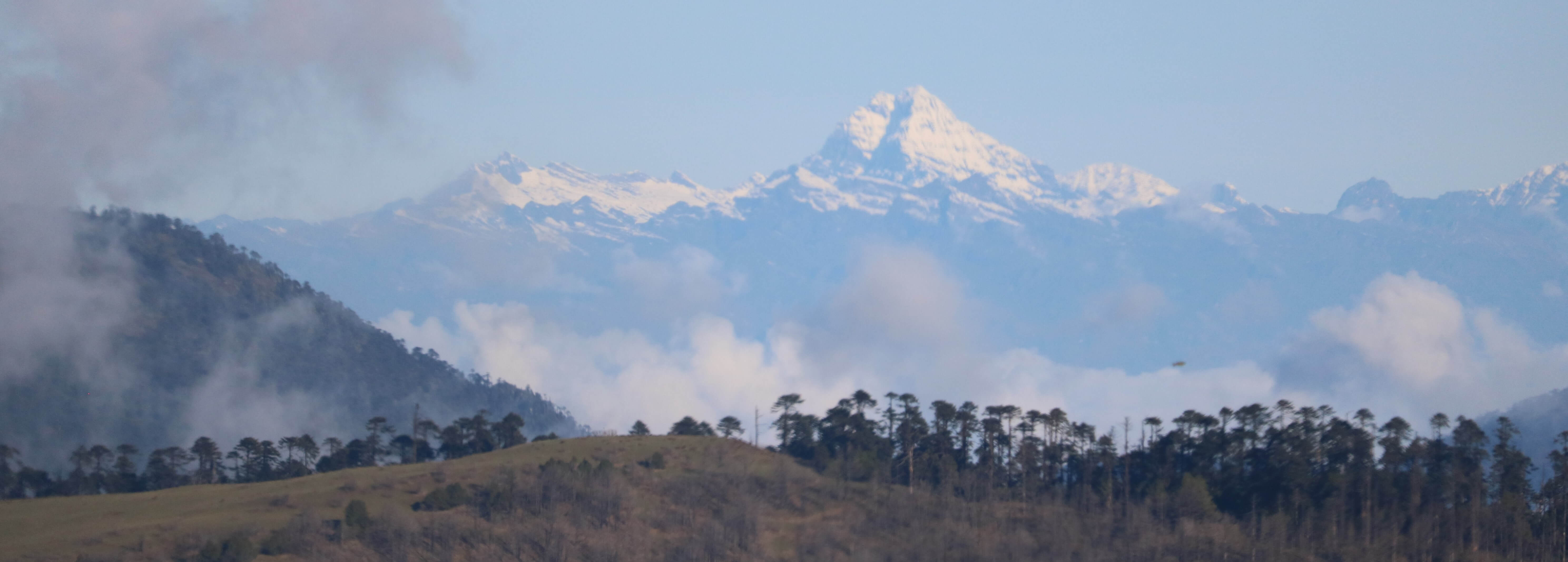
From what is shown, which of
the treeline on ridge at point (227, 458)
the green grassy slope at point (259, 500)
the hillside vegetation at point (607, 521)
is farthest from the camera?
the treeline on ridge at point (227, 458)

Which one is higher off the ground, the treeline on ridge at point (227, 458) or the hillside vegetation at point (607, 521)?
the treeline on ridge at point (227, 458)

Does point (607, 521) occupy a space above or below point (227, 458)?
below

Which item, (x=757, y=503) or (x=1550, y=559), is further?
(x=757, y=503)

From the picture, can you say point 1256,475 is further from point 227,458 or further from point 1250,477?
point 227,458

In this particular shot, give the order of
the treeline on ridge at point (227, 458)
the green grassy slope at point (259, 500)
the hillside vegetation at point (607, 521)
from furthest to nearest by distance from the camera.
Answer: the treeline on ridge at point (227, 458)
the hillside vegetation at point (607, 521)
the green grassy slope at point (259, 500)

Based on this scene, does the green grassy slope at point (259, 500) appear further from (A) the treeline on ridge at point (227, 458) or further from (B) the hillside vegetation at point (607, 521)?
(A) the treeline on ridge at point (227, 458)

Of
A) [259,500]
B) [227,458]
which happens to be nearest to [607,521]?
[259,500]

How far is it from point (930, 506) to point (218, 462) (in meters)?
105

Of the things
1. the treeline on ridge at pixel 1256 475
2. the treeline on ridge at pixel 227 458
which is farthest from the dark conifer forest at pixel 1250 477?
the treeline on ridge at pixel 227 458

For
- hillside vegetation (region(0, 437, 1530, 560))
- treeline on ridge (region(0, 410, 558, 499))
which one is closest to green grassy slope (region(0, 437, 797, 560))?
hillside vegetation (region(0, 437, 1530, 560))

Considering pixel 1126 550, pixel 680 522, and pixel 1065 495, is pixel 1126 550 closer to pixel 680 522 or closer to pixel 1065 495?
pixel 1065 495

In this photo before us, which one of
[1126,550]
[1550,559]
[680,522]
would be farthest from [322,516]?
[1550,559]

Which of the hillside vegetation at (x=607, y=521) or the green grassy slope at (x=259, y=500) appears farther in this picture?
the hillside vegetation at (x=607, y=521)

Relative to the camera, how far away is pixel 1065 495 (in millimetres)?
179000
